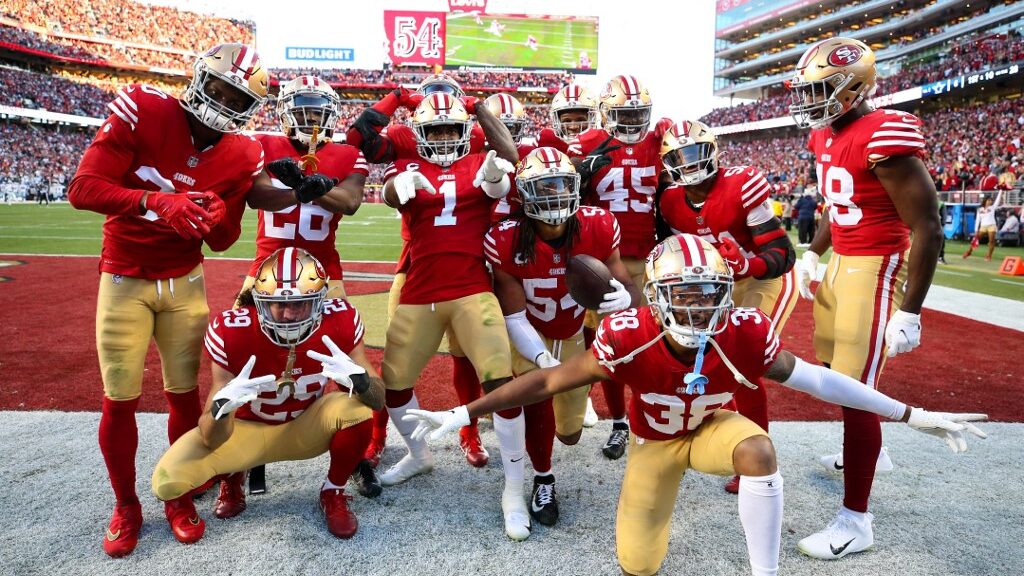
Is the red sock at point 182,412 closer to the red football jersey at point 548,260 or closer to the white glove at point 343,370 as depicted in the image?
the white glove at point 343,370

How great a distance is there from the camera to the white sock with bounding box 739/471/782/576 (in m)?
2.21

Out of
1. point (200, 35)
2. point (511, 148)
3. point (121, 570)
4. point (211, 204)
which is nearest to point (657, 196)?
point (511, 148)

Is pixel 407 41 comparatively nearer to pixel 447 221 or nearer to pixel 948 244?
pixel 948 244

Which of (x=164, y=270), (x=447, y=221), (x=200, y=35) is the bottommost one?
(x=164, y=270)

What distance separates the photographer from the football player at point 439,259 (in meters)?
3.31

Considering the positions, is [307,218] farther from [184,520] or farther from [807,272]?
[807,272]

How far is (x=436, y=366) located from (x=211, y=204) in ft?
10.3

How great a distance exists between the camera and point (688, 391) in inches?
94.0

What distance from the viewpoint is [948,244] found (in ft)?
59.8

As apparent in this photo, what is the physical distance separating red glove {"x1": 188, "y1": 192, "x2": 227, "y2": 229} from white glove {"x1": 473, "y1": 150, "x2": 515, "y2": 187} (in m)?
1.29

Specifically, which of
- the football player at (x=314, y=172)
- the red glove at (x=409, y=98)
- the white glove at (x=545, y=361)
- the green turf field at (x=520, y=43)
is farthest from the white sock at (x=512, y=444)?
the green turf field at (x=520, y=43)

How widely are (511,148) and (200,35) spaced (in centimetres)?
6622

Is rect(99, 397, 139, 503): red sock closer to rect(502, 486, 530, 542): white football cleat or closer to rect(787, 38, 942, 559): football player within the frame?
rect(502, 486, 530, 542): white football cleat

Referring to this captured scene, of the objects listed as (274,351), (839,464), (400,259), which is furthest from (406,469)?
(839,464)
